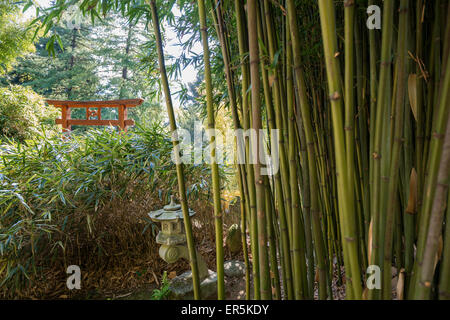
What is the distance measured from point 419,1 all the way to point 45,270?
2.57 metres

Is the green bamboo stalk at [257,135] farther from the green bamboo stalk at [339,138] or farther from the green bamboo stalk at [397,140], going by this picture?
the green bamboo stalk at [397,140]

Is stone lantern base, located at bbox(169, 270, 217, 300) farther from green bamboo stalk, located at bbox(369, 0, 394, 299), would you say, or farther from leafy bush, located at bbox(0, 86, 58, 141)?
leafy bush, located at bbox(0, 86, 58, 141)

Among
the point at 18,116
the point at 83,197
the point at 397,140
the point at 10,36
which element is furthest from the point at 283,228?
the point at 10,36

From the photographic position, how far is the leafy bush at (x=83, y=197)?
1736 millimetres

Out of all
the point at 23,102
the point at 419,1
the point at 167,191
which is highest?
the point at 23,102

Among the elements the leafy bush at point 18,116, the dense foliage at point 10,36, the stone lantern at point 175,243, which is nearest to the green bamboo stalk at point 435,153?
the stone lantern at point 175,243

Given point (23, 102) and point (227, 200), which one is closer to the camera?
point (227, 200)

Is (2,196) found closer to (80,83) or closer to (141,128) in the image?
(141,128)

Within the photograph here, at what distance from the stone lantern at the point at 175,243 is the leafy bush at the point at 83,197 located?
0.39 meters

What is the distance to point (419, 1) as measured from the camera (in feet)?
2.05

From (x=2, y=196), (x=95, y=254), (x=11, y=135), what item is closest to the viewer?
(x=2, y=196)

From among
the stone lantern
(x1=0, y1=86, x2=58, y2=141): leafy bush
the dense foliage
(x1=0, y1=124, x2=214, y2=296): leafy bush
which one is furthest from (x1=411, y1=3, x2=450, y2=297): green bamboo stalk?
the dense foliage

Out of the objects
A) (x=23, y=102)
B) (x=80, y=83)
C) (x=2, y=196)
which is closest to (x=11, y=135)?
(x=23, y=102)

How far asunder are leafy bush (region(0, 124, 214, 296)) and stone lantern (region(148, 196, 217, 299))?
389mm
